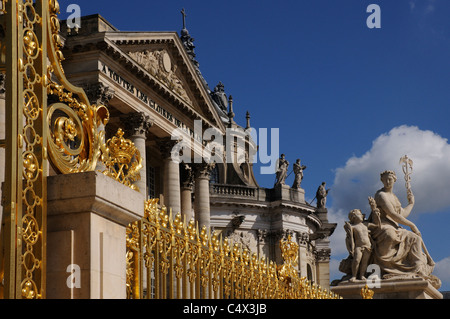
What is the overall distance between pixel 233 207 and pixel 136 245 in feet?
150

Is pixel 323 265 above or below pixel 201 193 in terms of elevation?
below

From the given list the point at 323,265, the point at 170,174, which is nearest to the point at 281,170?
the point at 323,265

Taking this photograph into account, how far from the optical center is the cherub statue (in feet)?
50.8

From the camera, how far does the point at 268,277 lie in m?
11.3

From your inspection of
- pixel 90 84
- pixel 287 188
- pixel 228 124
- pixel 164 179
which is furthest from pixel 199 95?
pixel 228 124

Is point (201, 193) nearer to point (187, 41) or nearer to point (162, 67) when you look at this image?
point (162, 67)

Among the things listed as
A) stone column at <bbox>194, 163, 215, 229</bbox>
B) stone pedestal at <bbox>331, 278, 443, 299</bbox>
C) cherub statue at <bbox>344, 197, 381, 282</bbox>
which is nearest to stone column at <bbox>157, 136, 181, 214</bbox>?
stone column at <bbox>194, 163, 215, 229</bbox>

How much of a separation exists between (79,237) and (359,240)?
9.74 m

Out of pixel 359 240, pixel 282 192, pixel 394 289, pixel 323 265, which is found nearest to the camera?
pixel 394 289

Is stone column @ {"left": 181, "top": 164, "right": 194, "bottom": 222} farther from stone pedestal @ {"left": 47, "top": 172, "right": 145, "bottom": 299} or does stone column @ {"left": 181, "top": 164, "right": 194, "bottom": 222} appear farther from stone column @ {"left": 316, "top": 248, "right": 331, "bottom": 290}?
stone pedestal @ {"left": 47, "top": 172, "right": 145, "bottom": 299}

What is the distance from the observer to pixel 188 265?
29.5 ft

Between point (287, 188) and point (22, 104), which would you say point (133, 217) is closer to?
point (22, 104)

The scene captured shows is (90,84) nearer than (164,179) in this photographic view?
Yes
